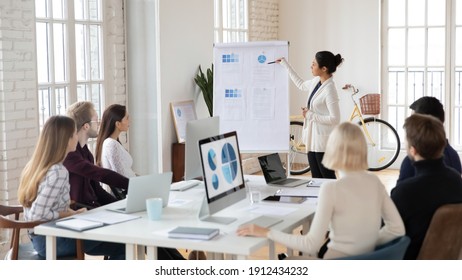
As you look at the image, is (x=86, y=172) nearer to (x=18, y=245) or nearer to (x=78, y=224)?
(x=18, y=245)

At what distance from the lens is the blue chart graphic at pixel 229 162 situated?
3828mm

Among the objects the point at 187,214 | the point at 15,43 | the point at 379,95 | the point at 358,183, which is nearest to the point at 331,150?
the point at 358,183

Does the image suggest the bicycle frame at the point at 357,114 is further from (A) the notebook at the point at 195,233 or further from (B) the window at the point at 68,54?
(A) the notebook at the point at 195,233

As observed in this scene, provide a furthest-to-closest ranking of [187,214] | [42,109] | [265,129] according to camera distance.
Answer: [265,129] < [42,109] < [187,214]

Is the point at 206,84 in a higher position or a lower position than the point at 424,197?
higher

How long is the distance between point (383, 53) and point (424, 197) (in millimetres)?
6499

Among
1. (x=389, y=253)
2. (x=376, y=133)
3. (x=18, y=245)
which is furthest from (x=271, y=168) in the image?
(x=376, y=133)

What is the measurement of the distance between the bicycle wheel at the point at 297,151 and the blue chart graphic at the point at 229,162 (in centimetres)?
527

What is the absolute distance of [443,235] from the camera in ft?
10.9

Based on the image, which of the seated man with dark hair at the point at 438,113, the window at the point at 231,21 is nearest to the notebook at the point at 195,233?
the seated man with dark hair at the point at 438,113

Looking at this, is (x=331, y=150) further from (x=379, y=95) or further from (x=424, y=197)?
(x=379, y=95)

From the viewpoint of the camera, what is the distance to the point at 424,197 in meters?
3.40

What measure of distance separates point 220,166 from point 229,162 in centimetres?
12

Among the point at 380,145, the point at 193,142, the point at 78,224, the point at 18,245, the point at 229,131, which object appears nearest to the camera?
the point at 78,224
